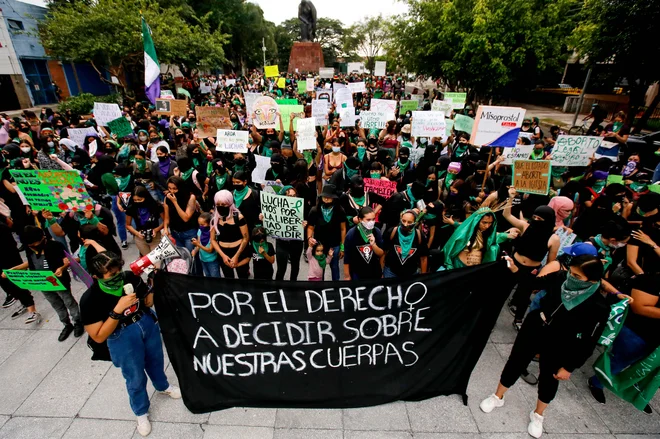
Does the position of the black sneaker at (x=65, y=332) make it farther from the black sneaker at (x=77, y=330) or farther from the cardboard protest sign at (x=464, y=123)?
the cardboard protest sign at (x=464, y=123)

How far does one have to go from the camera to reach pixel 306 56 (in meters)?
41.8

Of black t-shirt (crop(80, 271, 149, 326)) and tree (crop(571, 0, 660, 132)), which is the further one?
tree (crop(571, 0, 660, 132))

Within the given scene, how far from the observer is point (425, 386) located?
133 inches

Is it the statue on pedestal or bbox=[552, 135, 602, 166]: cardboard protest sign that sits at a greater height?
the statue on pedestal

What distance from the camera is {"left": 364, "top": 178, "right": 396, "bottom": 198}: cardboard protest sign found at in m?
5.60

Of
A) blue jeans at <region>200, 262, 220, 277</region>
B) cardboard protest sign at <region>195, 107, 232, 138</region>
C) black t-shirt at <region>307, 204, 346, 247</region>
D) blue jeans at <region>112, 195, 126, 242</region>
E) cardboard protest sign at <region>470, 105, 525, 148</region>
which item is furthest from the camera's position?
cardboard protest sign at <region>195, 107, 232, 138</region>

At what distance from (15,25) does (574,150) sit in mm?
33958

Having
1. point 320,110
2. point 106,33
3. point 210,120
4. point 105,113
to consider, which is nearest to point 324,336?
point 210,120

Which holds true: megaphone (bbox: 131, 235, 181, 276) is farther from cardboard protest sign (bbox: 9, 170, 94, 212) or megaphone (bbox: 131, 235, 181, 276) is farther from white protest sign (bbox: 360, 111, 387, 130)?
white protest sign (bbox: 360, 111, 387, 130)

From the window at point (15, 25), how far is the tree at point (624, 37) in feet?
110

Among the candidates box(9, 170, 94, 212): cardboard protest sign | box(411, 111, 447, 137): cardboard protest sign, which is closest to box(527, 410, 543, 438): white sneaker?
box(9, 170, 94, 212): cardboard protest sign

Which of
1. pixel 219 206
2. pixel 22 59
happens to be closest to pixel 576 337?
pixel 219 206

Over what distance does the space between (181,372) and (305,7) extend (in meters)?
49.2

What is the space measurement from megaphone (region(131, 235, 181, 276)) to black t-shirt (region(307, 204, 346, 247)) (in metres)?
1.86
